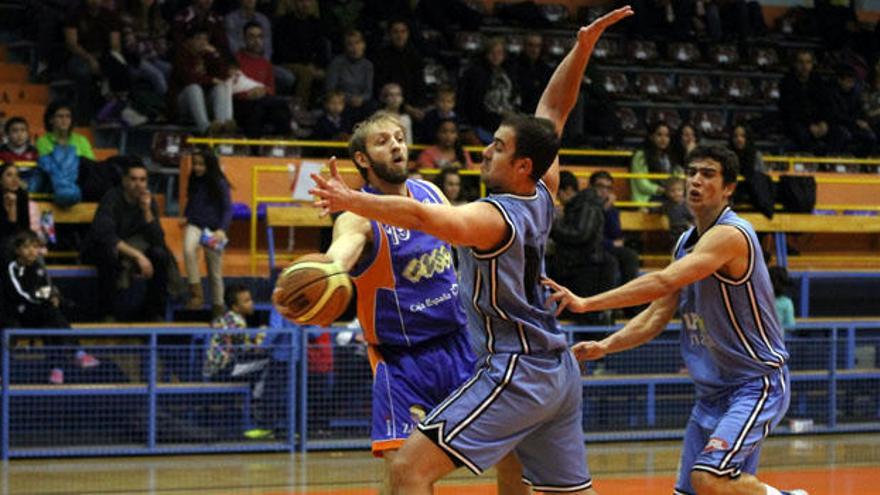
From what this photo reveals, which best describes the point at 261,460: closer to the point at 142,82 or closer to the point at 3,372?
the point at 3,372

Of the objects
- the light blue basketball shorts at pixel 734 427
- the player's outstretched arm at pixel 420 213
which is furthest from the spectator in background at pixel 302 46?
the player's outstretched arm at pixel 420 213

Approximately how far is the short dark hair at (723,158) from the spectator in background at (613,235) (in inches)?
279

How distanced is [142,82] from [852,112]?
30.5 ft

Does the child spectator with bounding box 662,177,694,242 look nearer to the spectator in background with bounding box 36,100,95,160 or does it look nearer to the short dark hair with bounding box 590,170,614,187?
the short dark hair with bounding box 590,170,614,187

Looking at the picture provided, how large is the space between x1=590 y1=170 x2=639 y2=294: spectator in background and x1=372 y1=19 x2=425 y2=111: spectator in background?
266cm

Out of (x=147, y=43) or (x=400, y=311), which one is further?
(x=147, y=43)

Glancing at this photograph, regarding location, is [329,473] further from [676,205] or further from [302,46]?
[302,46]

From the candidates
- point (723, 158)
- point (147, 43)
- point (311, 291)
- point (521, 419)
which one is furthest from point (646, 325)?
point (147, 43)

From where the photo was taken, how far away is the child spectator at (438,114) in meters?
15.1

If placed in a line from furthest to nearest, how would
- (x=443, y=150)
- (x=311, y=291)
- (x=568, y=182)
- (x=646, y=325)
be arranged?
(x=443, y=150) < (x=568, y=182) < (x=646, y=325) < (x=311, y=291)

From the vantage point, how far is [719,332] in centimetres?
645

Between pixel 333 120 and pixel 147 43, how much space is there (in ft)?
7.25

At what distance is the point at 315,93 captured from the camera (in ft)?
54.0

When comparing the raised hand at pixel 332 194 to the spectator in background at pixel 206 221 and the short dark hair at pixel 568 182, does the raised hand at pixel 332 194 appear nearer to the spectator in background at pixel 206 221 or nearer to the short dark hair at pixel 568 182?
the spectator in background at pixel 206 221
